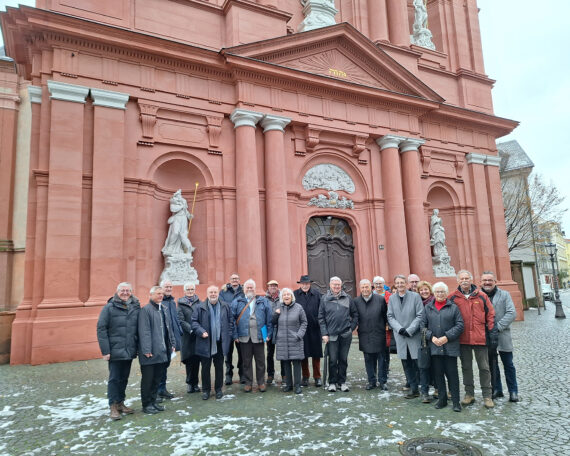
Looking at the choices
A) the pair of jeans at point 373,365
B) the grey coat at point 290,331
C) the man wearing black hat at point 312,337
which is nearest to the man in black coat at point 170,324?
the grey coat at point 290,331

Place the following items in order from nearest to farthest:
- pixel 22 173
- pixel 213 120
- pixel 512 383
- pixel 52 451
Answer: pixel 52 451, pixel 512 383, pixel 213 120, pixel 22 173

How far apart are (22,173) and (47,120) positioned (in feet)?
24.6

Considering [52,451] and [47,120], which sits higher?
[47,120]

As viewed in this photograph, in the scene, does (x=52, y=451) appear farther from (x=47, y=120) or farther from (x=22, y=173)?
(x=22, y=173)

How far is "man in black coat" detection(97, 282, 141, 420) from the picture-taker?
5312mm

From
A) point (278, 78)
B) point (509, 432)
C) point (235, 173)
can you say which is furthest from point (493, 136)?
point (509, 432)

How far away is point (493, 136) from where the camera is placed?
62.4 feet

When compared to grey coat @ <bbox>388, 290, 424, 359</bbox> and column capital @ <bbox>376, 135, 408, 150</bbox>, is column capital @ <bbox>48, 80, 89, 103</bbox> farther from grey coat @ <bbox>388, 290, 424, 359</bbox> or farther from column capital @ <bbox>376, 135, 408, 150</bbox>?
column capital @ <bbox>376, 135, 408, 150</bbox>

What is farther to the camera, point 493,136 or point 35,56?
point 493,136

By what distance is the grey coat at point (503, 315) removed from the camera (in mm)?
5629

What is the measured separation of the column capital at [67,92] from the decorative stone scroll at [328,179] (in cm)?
726

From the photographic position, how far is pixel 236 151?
42.9 ft

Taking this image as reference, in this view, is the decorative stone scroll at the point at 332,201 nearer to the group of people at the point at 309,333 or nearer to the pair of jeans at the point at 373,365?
the group of people at the point at 309,333

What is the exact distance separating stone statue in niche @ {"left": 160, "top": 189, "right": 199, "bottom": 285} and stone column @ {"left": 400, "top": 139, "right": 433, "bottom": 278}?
811cm
